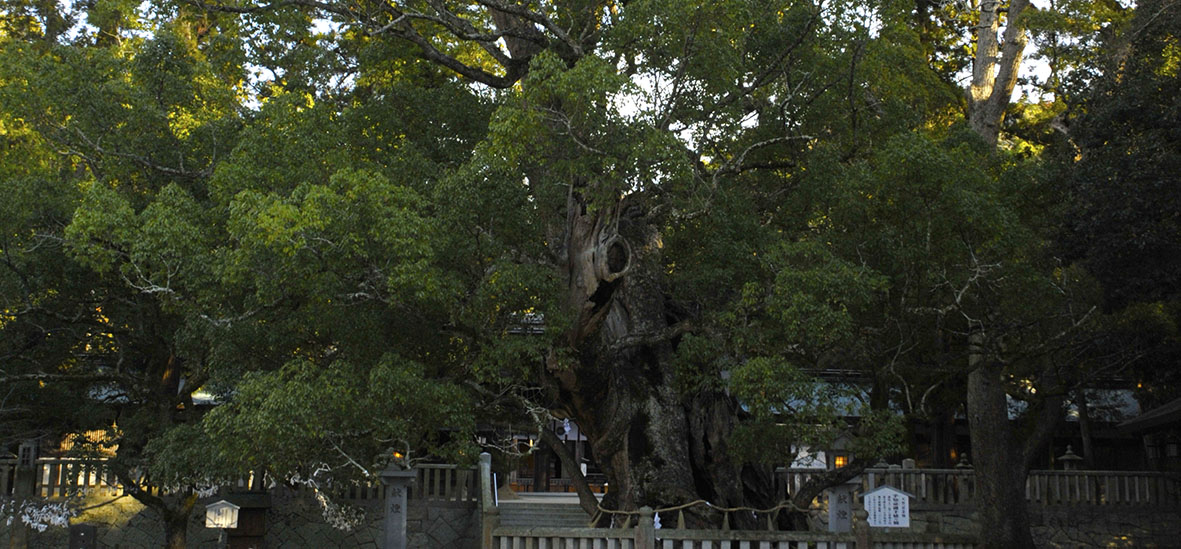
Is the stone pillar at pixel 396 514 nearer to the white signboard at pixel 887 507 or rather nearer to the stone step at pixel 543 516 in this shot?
the stone step at pixel 543 516

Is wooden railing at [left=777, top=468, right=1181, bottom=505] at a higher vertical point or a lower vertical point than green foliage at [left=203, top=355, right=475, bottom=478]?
lower

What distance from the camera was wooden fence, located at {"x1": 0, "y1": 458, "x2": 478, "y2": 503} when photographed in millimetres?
17766

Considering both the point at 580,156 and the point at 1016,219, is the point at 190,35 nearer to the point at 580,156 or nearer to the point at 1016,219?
the point at 580,156

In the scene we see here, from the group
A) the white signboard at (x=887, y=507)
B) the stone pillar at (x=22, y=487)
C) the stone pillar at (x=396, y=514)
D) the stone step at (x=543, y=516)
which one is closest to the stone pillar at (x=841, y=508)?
the white signboard at (x=887, y=507)

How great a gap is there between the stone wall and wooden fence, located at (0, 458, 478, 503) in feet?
0.67

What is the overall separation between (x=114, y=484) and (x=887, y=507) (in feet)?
44.8

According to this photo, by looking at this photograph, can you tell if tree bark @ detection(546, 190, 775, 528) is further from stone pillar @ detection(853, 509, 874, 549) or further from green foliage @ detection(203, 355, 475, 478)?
stone pillar @ detection(853, 509, 874, 549)

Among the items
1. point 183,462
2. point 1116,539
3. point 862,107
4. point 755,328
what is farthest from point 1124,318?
point 183,462

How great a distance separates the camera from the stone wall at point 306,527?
1845cm

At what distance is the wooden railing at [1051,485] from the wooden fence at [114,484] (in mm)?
6254

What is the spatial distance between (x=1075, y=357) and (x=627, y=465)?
25.7 ft

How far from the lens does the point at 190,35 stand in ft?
72.2

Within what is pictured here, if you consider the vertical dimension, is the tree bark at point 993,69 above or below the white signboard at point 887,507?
above

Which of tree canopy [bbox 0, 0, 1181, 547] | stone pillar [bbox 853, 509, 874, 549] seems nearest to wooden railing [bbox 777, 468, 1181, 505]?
tree canopy [bbox 0, 0, 1181, 547]
